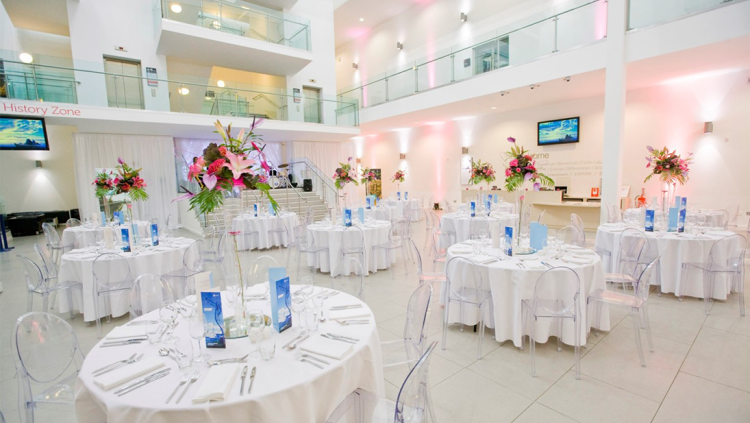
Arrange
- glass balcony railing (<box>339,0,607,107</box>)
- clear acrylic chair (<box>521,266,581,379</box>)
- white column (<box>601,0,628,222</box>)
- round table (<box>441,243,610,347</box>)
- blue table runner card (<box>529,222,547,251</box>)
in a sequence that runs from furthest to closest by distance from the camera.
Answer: glass balcony railing (<box>339,0,607,107</box>), white column (<box>601,0,628,222</box>), blue table runner card (<box>529,222,547,251</box>), round table (<box>441,243,610,347</box>), clear acrylic chair (<box>521,266,581,379</box>)

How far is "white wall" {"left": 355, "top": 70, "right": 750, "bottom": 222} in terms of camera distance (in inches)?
314

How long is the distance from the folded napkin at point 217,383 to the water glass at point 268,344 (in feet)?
0.40

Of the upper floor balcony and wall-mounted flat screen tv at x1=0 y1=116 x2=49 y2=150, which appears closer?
wall-mounted flat screen tv at x1=0 y1=116 x2=49 y2=150

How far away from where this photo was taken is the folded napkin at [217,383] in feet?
4.44

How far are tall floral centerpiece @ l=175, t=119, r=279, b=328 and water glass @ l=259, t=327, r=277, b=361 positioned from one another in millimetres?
418

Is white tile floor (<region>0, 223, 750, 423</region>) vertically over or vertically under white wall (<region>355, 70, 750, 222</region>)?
under

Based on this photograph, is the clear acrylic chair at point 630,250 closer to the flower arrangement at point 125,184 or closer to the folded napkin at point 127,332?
the folded napkin at point 127,332

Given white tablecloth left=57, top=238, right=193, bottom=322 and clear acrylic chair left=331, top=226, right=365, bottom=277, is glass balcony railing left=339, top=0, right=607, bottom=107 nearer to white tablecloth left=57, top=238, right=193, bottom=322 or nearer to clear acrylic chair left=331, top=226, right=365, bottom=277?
clear acrylic chair left=331, top=226, right=365, bottom=277

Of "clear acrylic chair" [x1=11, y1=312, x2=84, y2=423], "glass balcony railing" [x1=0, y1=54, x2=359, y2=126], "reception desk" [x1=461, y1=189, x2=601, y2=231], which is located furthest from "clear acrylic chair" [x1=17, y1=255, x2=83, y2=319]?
"reception desk" [x1=461, y1=189, x2=601, y2=231]

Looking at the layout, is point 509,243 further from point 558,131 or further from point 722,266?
point 558,131

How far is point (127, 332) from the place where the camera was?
2.01 meters

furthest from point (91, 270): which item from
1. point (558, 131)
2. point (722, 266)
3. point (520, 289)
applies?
point (558, 131)

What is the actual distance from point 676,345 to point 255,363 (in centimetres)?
377

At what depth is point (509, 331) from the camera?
3.23 meters
